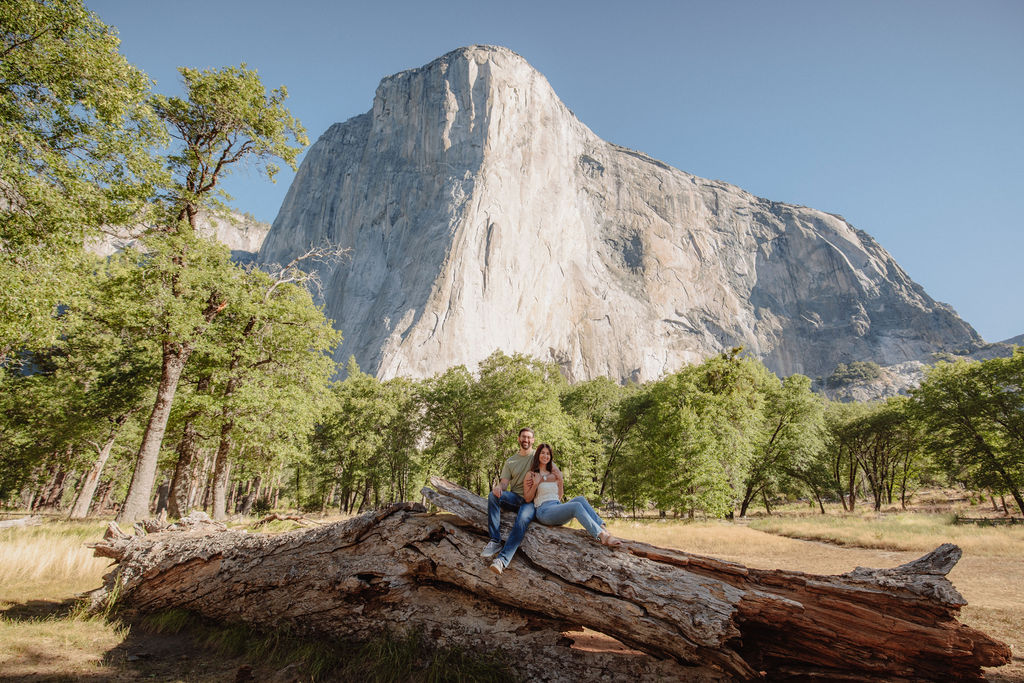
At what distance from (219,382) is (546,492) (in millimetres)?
15714

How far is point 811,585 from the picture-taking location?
422 centimetres

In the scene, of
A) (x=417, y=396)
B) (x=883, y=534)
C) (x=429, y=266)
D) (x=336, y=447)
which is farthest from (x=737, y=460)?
(x=429, y=266)

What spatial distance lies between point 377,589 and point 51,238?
9001mm

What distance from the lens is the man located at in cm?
470

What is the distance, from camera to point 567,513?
495 cm

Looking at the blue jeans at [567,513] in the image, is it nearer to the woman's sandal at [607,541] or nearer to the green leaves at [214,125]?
the woman's sandal at [607,541]

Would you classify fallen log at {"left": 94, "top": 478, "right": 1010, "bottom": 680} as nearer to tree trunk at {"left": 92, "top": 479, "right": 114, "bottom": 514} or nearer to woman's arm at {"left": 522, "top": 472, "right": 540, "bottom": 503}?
woman's arm at {"left": 522, "top": 472, "right": 540, "bottom": 503}

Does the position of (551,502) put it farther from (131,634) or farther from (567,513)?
(131,634)

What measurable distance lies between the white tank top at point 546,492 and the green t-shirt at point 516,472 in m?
0.23

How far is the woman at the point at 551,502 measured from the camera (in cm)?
480

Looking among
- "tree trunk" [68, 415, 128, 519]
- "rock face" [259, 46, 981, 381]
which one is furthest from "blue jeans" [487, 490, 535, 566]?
"rock face" [259, 46, 981, 381]

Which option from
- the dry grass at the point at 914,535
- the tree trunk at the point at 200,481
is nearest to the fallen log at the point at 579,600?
the dry grass at the point at 914,535

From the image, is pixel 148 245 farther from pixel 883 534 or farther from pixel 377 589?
pixel 883 534

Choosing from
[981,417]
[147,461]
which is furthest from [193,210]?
[981,417]
